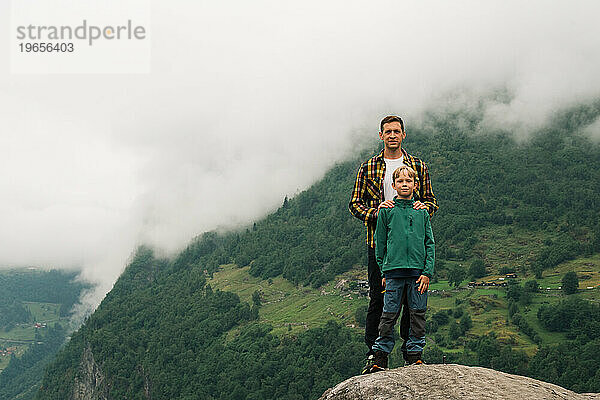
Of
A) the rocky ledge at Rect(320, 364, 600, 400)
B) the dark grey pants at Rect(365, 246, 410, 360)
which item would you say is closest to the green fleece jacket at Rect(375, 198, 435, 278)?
the dark grey pants at Rect(365, 246, 410, 360)

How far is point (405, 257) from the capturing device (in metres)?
7.90

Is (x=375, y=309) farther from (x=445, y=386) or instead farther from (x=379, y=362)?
(x=445, y=386)

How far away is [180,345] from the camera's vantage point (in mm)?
171375

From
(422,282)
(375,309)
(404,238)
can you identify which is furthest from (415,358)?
(404,238)

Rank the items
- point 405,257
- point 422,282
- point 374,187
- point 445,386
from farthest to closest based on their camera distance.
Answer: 1. point 374,187
2. point 422,282
3. point 405,257
4. point 445,386

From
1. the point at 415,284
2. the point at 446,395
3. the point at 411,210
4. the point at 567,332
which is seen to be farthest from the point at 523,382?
the point at 567,332

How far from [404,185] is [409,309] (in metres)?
Result: 1.97

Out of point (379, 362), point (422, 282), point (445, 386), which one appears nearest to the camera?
point (445, 386)

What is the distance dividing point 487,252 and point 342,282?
155ft

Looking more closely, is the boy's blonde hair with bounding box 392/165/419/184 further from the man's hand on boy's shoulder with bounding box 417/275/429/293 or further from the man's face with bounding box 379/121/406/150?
the man's hand on boy's shoulder with bounding box 417/275/429/293

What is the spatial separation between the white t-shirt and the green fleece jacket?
Result: 2.20 feet

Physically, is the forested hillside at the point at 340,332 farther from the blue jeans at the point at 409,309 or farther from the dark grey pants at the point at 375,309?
the blue jeans at the point at 409,309

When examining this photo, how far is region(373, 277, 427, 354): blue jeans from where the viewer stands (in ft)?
26.5

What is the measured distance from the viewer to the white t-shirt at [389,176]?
880 cm
